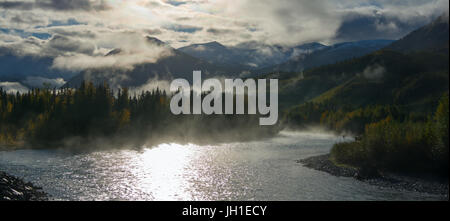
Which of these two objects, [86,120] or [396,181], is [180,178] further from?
[86,120]

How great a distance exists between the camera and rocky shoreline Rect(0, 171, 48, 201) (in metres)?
53.5

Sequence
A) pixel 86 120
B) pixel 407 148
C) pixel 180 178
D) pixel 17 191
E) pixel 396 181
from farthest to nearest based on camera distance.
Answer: pixel 86 120 < pixel 407 148 < pixel 180 178 < pixel 396 181 < pixel 17 191

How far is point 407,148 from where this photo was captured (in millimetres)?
83125

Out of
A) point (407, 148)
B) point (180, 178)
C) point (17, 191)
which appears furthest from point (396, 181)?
point (17, 191)

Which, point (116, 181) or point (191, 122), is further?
point (191, 122)

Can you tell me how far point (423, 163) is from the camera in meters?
80.2

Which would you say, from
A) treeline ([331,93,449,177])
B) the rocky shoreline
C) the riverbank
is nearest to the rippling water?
the rocky shoreline

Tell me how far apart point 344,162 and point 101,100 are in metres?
108

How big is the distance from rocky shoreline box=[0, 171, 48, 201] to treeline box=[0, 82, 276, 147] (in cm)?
7726

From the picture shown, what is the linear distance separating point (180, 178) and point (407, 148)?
54.0 meters

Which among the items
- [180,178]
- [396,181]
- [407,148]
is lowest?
[180,178]
